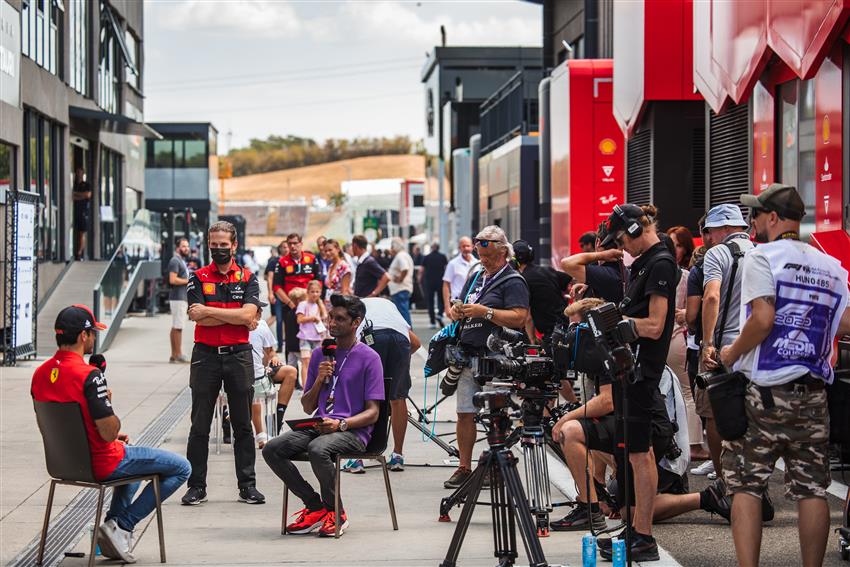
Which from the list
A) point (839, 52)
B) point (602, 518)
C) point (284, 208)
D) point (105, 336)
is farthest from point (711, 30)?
point (284, 208)

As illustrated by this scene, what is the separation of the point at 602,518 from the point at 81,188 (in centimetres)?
2498

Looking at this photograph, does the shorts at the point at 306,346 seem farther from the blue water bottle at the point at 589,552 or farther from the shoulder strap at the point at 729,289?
the blue water bottle at the point at 589,552

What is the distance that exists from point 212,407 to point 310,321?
5931 millimetres

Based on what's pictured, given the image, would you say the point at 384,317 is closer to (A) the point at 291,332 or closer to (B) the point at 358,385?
(B) the point at 358,385

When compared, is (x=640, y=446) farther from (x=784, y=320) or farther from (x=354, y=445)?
(x=354, y=445)

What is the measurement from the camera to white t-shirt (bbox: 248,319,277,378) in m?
11.5

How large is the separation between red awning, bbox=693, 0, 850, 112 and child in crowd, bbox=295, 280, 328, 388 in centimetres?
476

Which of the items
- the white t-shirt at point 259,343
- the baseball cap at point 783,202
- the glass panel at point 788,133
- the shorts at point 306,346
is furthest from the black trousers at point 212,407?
the shorts at point 306,346

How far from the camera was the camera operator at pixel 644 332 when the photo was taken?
7.03 meters

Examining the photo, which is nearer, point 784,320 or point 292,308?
point 784,320

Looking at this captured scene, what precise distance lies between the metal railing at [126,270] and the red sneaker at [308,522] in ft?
49.0

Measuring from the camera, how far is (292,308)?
15.9 metres

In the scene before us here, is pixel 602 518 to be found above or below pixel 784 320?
below

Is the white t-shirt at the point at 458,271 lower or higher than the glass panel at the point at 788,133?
lower
